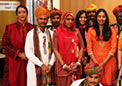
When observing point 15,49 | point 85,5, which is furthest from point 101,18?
point 85,5

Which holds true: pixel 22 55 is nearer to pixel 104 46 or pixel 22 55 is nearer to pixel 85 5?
pixel 104 46

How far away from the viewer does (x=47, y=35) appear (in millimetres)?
2777

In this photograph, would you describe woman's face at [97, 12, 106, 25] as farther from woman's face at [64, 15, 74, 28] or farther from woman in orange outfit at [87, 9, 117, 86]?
woman's face at [64, 15, 74, 28]

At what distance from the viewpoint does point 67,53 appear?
8.95 feet

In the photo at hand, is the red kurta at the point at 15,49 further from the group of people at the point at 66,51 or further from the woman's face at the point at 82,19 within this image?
the woman's face at the point at 82,19

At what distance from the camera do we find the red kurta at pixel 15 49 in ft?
9.85

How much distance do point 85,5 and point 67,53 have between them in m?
2.16

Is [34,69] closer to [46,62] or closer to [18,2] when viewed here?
[46,62]

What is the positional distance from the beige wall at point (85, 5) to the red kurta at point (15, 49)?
183 cm

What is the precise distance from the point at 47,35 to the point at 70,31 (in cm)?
34

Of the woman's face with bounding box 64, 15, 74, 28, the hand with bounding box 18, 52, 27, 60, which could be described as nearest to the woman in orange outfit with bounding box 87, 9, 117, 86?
the woman's face with bounding box 64, 15, 74, 28

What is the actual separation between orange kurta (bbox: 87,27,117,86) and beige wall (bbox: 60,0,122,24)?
1.24 meters

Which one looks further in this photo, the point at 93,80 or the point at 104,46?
the point at 104,46

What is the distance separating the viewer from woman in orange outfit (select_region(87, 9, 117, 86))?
2.75 metres
